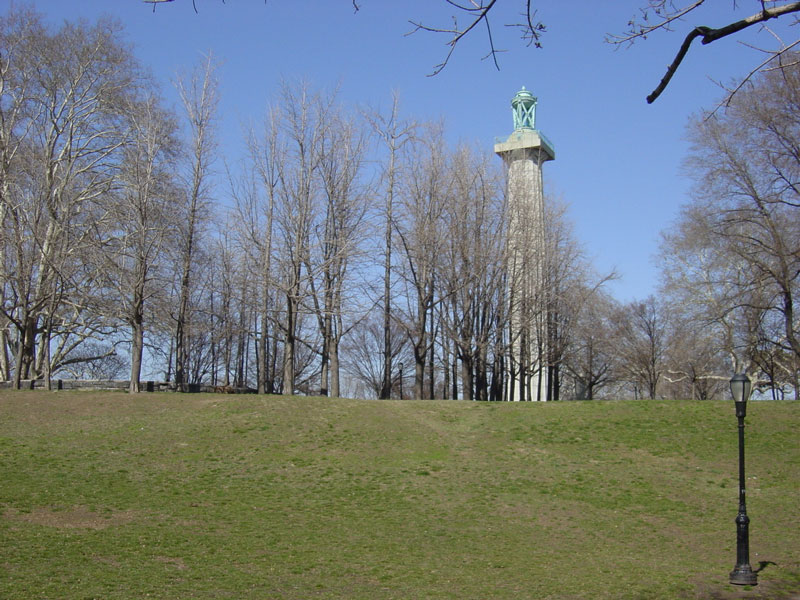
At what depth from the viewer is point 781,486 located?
1814cm

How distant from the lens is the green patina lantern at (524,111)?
135ft

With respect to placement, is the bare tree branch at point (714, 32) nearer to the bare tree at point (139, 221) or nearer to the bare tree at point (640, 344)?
the bare tree at point (139, 221)

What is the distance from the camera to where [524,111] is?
4147 centimetres

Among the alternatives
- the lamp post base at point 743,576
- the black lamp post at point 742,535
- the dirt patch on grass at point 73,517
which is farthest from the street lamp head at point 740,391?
the dirt patch on grass at point 73,517

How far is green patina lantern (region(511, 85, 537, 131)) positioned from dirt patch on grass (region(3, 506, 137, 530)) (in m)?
33.0

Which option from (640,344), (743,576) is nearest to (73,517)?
(743,576)

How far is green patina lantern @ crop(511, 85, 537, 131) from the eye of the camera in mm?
41281

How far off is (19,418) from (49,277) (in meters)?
6.85

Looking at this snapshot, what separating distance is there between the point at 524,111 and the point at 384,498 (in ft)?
98.7

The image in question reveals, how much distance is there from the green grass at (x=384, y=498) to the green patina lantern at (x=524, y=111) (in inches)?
852

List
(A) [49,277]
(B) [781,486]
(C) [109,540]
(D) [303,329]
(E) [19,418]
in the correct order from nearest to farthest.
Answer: (C) [109,540] < (B) [781,486] < (E) [19,418] < (A) [49,277] < (D) [303,329]

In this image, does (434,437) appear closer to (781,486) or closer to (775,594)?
(781,486)

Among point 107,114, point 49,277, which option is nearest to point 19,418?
point 49,277

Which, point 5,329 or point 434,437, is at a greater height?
point 5,329
